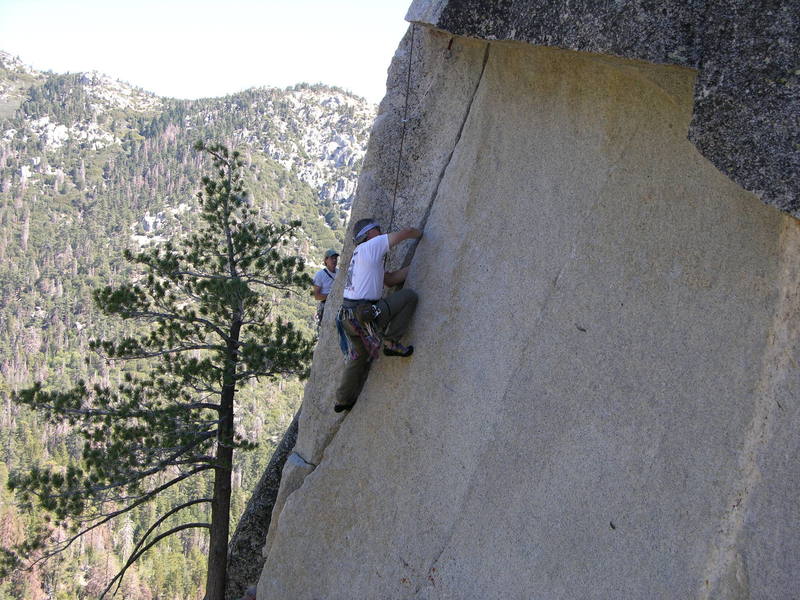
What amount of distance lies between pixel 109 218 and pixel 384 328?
568 ft

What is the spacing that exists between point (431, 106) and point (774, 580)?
4851 millimetres

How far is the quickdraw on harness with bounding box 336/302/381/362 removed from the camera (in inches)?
250

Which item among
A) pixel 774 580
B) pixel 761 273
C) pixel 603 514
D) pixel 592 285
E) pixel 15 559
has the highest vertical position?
pixel 761 273

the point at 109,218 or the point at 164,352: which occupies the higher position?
the point at 164,352

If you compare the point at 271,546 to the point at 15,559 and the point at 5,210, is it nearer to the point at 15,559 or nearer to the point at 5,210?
the point at 15,559

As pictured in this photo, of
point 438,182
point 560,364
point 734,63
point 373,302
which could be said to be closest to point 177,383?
point 373,302

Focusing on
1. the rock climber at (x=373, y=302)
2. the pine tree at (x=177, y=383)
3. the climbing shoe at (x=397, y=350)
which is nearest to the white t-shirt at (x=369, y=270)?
the rock climber at (x=373, y=302)

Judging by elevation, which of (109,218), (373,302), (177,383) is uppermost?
(373,302)

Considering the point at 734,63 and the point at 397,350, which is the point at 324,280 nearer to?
the point at 397,350

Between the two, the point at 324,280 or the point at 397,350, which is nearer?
the point at 397,350

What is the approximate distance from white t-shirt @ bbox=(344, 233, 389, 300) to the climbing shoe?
439 mm

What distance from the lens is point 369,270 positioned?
640cm

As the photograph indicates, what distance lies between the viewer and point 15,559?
11.3m

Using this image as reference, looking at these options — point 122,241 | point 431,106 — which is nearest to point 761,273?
point 431,106
